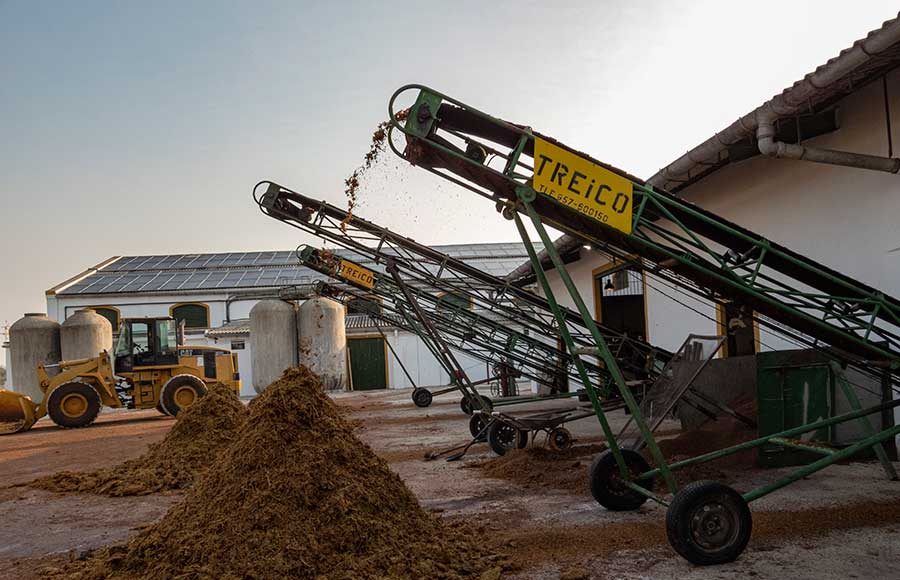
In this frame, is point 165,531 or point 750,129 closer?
point 165,531

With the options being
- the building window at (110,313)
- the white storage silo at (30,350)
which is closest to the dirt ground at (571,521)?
the white storage silo at (30,350)

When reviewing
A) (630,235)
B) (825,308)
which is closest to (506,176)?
(630,235)

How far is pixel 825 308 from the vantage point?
5.73m

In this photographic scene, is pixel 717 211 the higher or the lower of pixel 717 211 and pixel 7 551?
the higher

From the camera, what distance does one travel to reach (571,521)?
18.3ft

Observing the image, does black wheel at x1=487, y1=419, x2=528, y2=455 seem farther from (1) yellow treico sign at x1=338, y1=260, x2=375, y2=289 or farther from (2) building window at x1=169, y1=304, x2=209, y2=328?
(2) building window at x1=169, y1=304, x2=209, y2=328

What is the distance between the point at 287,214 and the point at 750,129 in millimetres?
6347

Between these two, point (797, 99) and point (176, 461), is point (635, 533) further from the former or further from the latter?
point (176, 461)

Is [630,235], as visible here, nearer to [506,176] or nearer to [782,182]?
[506,176]

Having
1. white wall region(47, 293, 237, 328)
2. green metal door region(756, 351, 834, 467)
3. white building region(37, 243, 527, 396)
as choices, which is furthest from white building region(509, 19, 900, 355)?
white wall region(47, 293, 237, 328)

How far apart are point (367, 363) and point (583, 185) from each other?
1218 inches

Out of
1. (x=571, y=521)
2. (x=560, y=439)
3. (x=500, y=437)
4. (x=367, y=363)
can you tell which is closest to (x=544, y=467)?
(x=560, y=439)

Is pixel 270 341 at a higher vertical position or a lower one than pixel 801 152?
lower

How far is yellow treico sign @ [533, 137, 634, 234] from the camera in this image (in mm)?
5145
